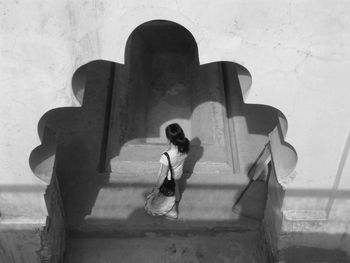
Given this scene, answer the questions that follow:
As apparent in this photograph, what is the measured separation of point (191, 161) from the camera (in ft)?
20.1

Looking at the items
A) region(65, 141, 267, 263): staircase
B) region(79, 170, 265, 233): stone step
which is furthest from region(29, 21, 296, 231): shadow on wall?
region(65, 141, 267, 263): staircase

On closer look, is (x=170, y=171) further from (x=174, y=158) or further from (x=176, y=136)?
(x=176, y=136)

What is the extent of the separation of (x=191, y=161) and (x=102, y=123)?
5.14 feet

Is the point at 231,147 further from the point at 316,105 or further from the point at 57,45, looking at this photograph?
the point at 57,45

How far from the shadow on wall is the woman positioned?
23.5 inches

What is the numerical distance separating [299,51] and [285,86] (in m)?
0.33

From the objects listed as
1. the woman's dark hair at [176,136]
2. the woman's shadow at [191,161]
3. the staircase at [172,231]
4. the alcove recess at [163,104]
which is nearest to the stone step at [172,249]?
the staircase at [172,231]

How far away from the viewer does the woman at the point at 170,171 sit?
4773 mm

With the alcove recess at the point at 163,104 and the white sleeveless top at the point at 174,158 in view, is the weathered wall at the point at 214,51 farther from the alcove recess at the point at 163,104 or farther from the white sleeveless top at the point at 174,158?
the alcove recess at the point at 163,104

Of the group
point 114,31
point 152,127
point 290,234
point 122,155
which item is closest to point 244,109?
point 152,127

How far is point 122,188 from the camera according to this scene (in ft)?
19.3

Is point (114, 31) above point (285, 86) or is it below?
above

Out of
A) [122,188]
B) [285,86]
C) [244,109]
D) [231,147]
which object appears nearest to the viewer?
[285,86]

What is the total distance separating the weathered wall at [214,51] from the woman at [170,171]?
123 centimetres
